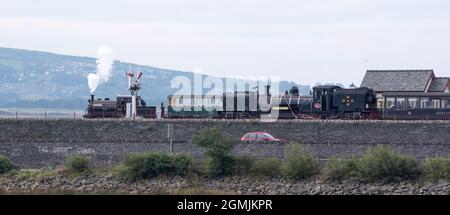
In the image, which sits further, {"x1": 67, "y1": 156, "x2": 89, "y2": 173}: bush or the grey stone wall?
the grey stone wall

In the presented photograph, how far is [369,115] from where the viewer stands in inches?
2309

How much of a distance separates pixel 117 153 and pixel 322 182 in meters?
11.9

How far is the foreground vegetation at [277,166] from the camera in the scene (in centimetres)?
4653

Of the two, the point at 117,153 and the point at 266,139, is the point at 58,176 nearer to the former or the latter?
the point at 117,153

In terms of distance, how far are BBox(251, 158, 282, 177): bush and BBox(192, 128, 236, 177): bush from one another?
3.85 ft

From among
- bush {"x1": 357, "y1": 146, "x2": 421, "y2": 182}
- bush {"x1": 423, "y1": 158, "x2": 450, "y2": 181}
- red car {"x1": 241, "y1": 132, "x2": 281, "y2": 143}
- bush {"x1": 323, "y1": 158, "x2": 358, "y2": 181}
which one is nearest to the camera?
bush {"x1": 423, "y1": 158, "x2": 450, "y2": 181}

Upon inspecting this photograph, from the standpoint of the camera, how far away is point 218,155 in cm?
4884

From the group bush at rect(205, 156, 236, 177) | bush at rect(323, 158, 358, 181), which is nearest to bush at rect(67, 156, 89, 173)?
bush at rect(205, 156, 236, 177)

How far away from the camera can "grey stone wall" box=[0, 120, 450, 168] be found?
5200 cm

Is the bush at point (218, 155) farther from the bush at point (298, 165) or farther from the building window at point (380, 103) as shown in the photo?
the building window at point (380, 103)

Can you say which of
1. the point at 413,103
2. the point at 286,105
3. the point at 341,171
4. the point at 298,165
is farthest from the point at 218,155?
the point at 413,103

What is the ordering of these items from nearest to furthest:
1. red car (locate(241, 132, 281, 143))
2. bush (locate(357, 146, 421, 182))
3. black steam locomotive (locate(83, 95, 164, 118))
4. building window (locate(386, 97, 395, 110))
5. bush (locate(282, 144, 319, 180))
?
bush (locate(357, 146, 421, 182))
bush (locate(282, 144, 319, 180))
red car (locate(241, 132, 281, 143))
building window (locate(386, 97, 395, 110))
black steam locomotive (locate(83, 95, 164, 118))

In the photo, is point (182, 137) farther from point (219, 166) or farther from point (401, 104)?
point (401, 104)

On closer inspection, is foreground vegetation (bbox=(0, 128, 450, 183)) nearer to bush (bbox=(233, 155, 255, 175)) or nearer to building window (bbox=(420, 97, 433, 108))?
bush (bbox=(233, 155, 255, 175))
